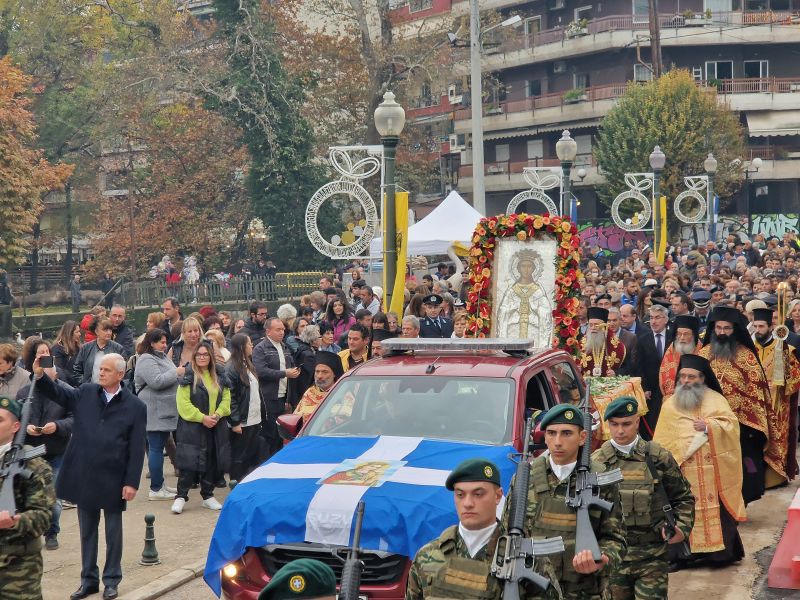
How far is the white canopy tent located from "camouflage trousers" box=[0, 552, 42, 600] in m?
20.1

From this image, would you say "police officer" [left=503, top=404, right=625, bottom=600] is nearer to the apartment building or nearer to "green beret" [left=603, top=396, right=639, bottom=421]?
"green beret" [left=603, top=396, right=639, bottom=421]

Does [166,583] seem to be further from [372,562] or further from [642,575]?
[642,575]

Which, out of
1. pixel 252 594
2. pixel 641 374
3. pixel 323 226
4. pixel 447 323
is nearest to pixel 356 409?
pixel 252 594

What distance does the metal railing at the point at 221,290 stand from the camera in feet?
102

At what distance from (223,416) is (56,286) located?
117ft

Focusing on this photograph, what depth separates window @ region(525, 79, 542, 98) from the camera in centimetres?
6344

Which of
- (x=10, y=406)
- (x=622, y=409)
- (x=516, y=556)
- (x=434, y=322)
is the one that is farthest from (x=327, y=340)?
(x=516, y=556)

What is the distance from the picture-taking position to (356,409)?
28.9 ft

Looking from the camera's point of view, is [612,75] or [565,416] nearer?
[565,416]

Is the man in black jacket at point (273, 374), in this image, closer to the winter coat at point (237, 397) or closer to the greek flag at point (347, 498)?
the winter coat at point (237, 397)

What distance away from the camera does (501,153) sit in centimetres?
6506

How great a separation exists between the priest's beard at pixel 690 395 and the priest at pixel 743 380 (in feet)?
5.42

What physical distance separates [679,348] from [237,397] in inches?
175

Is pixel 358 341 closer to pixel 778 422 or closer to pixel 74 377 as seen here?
pixel 74 377
